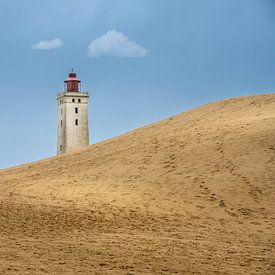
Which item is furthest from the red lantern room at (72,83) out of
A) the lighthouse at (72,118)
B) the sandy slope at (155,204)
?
the sandy slope at (155,204)

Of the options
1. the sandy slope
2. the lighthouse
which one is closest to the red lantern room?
the lighthouse

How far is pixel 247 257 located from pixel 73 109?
5350cm

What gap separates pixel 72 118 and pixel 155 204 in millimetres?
46443

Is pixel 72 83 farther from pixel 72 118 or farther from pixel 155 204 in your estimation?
pixel 155 204

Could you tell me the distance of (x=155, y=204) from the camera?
21.6m

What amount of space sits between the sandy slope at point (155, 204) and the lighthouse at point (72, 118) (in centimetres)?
3165

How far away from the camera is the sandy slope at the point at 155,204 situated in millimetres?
14672

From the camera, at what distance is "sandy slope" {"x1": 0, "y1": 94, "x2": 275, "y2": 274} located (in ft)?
48.1

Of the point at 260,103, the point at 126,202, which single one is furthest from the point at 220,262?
the point at 260,103

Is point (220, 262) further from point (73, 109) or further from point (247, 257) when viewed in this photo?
point (73, 109)

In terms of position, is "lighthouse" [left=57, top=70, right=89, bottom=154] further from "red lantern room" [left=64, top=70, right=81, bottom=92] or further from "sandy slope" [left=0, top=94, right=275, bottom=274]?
"sandy slope" [left=0, top=94, right=275, bottom=274]

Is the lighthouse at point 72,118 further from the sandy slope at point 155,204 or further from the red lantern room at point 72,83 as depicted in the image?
the sandy slope at point 155,204

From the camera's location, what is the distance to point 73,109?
67.9 meters

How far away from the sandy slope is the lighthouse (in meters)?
31.6
